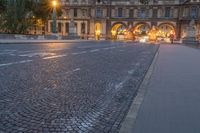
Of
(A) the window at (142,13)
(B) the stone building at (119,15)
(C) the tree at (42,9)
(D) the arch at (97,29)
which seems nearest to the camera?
(C) the tree at (42,9)

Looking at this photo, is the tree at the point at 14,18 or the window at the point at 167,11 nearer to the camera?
the tree at the point at 14,18

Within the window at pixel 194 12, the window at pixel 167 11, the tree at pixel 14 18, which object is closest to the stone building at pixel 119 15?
the window at pixel 167 11

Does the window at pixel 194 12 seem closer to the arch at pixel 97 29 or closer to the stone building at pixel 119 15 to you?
the stone building at pixel 119 15

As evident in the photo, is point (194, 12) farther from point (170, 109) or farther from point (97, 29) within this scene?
point (170, 109)

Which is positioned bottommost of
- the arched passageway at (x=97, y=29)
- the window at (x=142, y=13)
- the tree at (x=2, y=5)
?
the arched passageway at (x=97, y=29)

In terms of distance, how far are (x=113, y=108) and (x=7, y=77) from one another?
3633mm

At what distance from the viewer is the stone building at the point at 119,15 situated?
261ft

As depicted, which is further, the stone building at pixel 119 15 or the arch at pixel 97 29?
the arch at pixel 97 29

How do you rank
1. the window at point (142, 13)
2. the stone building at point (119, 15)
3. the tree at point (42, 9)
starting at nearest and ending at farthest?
1. the tree at point (42, 9)
2. the stone building at point (119, 15)
3. the window at point (142, 13)

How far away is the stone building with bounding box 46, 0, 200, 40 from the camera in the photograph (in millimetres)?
79500

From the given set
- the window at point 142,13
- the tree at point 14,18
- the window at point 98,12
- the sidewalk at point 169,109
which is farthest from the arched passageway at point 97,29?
the sidewalk at point 169,109

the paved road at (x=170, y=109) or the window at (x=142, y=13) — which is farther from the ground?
the window at (x=142, y=13)

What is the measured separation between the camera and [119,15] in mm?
83562

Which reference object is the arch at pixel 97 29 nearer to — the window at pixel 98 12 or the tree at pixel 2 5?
the window at pixel 98 12
